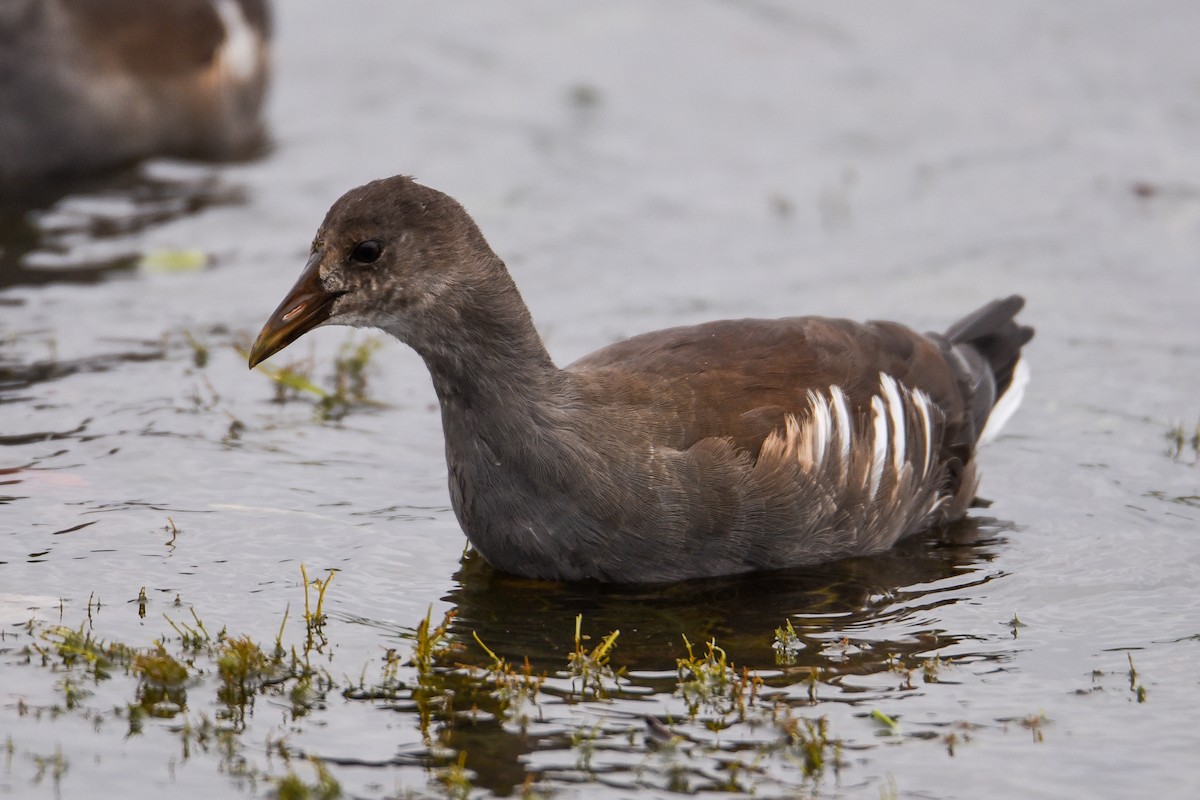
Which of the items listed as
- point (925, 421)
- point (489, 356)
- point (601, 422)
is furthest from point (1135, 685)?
point (489, 356)

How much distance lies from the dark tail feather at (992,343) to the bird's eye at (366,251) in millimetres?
2933

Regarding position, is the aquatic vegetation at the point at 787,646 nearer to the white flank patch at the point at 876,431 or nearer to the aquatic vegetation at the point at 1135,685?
the white flank patch at the point at 876,431

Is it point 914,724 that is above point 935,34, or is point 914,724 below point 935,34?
below

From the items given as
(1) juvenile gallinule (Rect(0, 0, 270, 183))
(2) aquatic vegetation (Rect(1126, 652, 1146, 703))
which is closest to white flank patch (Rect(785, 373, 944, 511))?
(2) aquatic vegetation (Rect(1126, 652, 1146, 703))

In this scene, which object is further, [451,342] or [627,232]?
[627,232]

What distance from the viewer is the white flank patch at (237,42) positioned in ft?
37.8

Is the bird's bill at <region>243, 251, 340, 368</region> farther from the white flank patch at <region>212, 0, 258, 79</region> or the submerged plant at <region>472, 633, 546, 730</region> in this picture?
the white flank patch at <region>212, 0, 258, 79</region>

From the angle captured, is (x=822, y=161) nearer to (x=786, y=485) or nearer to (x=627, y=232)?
(x=627, y=232)

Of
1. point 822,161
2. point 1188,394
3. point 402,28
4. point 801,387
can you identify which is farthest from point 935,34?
point 801,387

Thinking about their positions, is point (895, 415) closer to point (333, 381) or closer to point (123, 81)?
point (333, 381)

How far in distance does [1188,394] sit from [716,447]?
323cm

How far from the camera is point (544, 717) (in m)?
4.85

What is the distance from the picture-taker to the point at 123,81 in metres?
11.0

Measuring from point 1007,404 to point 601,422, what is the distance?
2430mm
